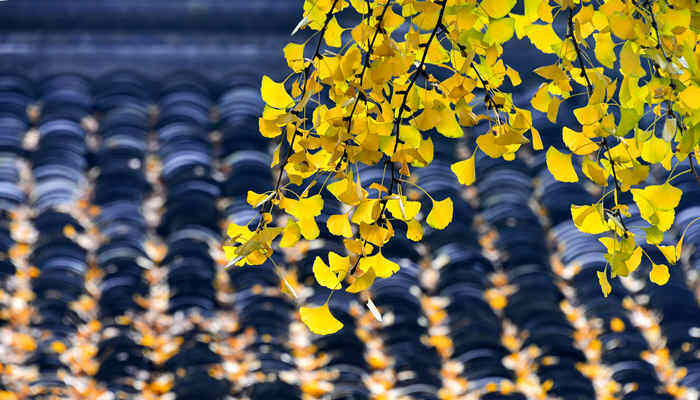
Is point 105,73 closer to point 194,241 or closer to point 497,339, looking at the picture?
point 194,241

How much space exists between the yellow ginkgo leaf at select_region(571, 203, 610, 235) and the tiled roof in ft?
5.13

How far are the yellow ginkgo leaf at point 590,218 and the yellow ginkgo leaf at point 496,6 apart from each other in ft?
1.05

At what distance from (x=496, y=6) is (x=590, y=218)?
0.36 m

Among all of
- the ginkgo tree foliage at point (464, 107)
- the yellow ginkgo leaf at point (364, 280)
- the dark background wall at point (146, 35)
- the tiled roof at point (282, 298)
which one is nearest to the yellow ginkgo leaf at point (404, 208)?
the ginkgo tree foliage at point (464, 107)

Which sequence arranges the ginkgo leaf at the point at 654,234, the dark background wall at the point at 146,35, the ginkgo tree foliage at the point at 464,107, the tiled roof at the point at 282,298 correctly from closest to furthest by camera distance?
the ginkgo tree foliage at the point at 464,107
the ginkgo leaf at the point at 654,234
the tiled roof at the point at 282,298
the dark background wall at the point at 146,35

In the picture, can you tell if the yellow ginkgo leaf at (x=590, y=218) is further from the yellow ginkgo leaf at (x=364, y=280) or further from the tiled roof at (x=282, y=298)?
the tiled roof at (x=282, y=298)

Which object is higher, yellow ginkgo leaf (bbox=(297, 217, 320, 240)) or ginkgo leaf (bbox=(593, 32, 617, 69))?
ginkgo leaf (bbox=(593, 32, 617, 69))

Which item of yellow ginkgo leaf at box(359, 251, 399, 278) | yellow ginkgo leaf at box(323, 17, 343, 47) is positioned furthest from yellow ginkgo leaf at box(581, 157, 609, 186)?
yellow ginkgo leaf at box(323, 17, 343, 47)

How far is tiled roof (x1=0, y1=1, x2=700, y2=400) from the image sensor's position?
3.09 m

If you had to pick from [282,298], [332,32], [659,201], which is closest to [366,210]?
[332,32]

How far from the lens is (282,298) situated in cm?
348

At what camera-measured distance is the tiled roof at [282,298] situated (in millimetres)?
3088

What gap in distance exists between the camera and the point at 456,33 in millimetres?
1481

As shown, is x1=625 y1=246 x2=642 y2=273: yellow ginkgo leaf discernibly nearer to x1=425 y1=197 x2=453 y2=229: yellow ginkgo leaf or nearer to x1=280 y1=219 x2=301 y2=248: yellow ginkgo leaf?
x1=425 y1=197 x2=453 y2=229: yellow ginkgo leaf
